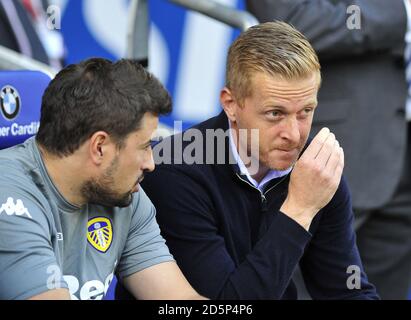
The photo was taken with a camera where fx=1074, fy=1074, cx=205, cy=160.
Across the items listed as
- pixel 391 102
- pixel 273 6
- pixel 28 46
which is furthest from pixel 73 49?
pixel 391 102

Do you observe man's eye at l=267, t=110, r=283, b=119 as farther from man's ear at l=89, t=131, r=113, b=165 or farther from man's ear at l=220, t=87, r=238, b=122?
man's ear at l=89, t=131, r=113, b=165

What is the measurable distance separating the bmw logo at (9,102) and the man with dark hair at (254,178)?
398mm

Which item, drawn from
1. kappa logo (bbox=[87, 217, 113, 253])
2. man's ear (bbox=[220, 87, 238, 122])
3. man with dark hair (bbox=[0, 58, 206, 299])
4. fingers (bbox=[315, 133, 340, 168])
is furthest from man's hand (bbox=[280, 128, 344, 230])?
kappa logo (bbox=[87, 217, 113, 253])

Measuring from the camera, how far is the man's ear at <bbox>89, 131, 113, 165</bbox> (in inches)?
99.4

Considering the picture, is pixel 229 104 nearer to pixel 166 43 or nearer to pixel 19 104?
pixel 19 104

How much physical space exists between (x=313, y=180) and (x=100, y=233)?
1.84 feet

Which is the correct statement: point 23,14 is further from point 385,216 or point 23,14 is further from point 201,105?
point 385,216

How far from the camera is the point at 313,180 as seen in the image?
108 inches

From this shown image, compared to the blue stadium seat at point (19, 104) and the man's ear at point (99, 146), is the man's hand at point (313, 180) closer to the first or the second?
the man's ear at point (99, 146)

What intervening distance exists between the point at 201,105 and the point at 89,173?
75.8 inches

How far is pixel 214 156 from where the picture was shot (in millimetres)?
2896

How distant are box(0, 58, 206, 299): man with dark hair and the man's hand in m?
0.34

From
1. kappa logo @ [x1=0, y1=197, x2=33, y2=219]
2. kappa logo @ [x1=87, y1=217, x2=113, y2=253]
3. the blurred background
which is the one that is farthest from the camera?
the blurred background

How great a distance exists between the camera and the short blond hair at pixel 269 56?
2.75 m
